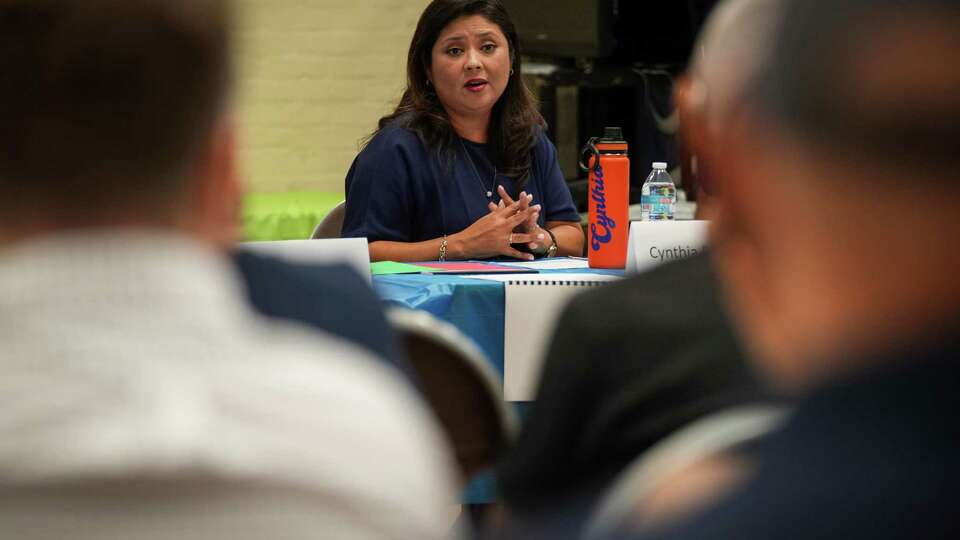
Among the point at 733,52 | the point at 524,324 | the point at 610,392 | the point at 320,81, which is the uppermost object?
the point at 320,81

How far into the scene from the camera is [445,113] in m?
2.88

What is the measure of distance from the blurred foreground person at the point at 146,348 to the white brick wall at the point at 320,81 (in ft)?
13.5

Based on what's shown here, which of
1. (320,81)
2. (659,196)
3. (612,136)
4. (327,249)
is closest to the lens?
A: (327,249)

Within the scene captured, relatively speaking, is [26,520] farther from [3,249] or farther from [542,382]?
[542,382]

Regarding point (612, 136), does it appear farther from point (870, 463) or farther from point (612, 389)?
point (870, 463)

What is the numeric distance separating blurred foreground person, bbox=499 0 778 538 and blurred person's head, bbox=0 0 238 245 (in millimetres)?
380

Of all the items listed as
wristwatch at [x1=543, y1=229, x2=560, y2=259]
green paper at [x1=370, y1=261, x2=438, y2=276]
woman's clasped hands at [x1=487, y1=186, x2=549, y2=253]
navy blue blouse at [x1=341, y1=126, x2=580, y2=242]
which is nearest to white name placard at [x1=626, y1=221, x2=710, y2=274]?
green paper at [x1=370, y1=261, x2=438, y2=276]

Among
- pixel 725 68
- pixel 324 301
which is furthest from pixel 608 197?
pixel 725 68

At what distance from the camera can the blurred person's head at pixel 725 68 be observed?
495 millimetres

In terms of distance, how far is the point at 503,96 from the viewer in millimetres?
2967

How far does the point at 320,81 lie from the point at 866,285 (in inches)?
170

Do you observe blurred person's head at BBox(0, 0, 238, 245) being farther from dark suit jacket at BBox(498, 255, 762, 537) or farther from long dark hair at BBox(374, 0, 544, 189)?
long dark hair at BBox(374, 0, 544, 189)

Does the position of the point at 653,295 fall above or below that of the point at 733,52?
below

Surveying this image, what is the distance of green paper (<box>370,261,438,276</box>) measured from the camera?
2.15m
